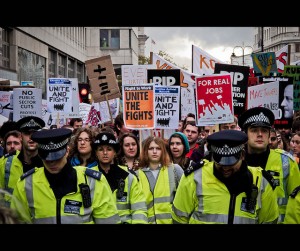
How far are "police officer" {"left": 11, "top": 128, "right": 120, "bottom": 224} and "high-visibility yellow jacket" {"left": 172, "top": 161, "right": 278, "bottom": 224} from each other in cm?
53

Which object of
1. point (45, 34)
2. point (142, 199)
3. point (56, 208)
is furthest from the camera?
point (45, 34)

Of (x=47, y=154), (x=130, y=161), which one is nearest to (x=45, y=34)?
(x=130, y=161)

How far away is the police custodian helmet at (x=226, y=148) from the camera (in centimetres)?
452

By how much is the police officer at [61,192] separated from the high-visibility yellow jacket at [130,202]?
0.88 m

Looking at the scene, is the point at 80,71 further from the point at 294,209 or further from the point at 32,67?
the point at 294,209

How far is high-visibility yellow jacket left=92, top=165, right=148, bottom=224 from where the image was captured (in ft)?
18.5

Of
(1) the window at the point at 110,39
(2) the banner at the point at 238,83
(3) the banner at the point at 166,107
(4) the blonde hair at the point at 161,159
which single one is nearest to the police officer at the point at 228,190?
(4) the blonde hair at the point at 161,159

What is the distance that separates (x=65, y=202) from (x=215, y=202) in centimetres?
102

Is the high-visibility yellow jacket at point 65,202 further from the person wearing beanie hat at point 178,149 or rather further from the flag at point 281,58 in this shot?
the flag at point 281,58
